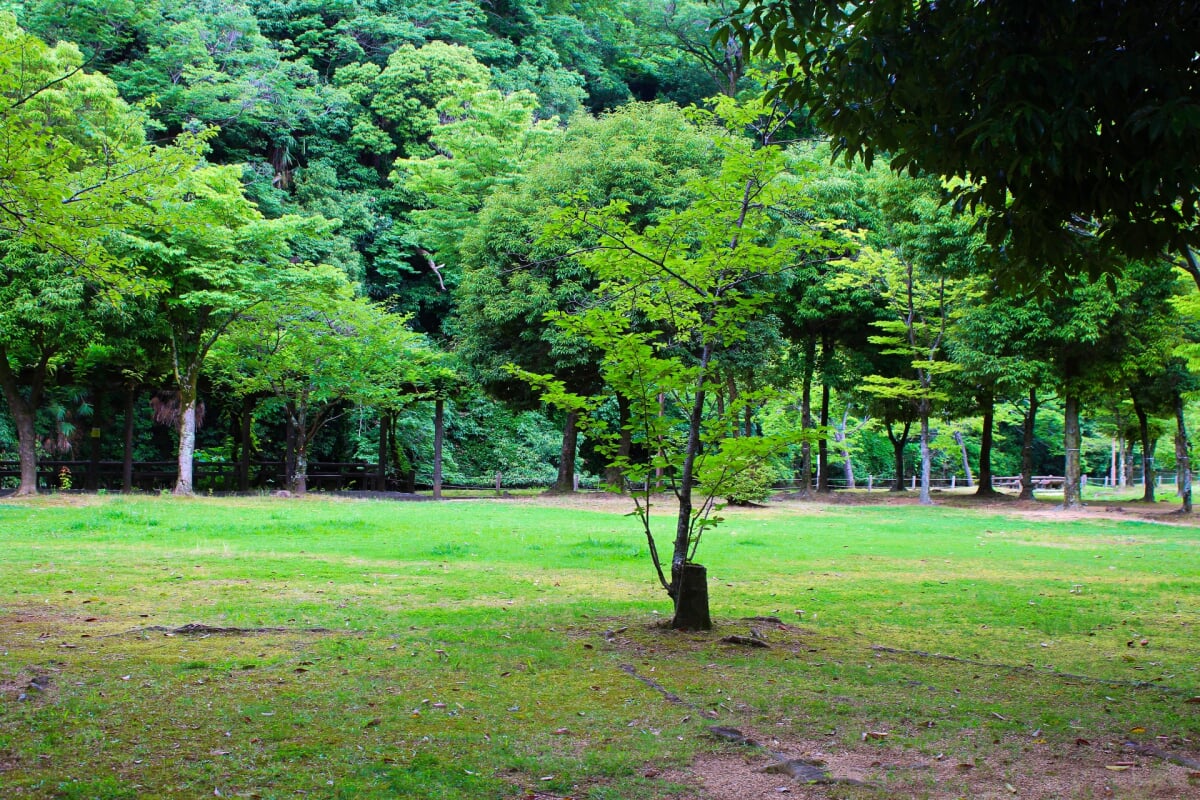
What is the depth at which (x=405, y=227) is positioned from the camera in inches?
1394

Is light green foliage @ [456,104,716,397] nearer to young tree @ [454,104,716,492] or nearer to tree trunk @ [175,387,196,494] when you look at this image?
young tree @ [454,104,716,492]

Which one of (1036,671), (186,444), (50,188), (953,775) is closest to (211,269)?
(186,444)

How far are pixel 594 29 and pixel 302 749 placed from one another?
164 ft

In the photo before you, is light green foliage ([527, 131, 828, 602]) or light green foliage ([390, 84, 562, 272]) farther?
light green foliage ([390, 84, 562, 272])

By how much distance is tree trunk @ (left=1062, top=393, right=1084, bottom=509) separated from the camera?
22.2 m

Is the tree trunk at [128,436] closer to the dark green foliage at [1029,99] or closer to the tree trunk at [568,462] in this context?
the tree trunk at [568,462]

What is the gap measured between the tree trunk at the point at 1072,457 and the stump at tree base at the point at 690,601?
19.7 m

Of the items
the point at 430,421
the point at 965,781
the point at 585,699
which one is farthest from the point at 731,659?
the point at 430,421

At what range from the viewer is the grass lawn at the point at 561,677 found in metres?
3.28

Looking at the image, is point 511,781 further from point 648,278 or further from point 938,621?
point 938,621

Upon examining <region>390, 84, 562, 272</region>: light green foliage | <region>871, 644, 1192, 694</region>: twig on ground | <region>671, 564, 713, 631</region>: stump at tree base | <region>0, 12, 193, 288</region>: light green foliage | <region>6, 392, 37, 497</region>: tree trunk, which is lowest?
<region>871, 644, 1192, 694</region>: twig on ground

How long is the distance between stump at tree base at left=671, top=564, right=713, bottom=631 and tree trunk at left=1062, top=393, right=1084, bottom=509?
64.7ft

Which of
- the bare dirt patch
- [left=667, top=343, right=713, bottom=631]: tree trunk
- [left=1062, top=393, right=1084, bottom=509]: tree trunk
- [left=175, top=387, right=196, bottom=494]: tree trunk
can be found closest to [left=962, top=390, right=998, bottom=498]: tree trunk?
[left=1062, top=393, right=1084, bottom=509]: tree trunk

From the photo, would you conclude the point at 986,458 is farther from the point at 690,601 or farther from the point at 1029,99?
the point at 1029,99
